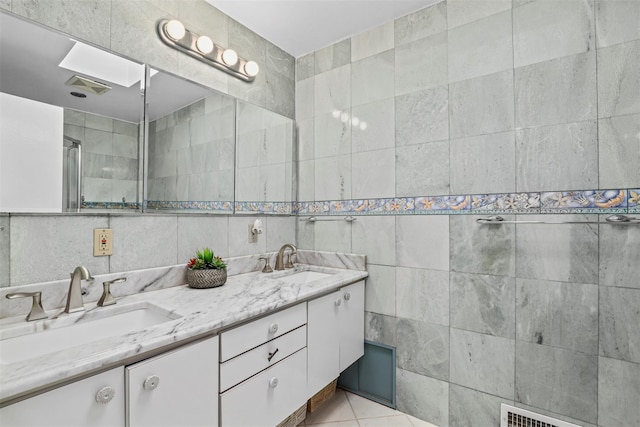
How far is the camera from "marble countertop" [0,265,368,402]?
72 cm

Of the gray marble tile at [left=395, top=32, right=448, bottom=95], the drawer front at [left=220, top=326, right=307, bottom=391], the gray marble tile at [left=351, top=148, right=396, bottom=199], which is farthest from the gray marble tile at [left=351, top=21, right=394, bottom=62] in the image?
the drawer front at [left=220, top=326, right=307, bottom=391]

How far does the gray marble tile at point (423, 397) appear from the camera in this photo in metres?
1.78

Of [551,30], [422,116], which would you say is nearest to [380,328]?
[422,116]

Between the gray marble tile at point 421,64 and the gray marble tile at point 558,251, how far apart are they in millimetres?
965

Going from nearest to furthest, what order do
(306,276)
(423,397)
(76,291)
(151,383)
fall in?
(151,383)
(76,291)
(423,397)
(306,276)

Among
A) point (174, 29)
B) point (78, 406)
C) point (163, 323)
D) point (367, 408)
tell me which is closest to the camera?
point (78, 406)

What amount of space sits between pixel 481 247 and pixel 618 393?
0.83 meters

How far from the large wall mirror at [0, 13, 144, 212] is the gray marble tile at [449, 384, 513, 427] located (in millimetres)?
2034

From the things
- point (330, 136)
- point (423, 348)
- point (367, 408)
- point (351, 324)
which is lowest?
point (367, 408)

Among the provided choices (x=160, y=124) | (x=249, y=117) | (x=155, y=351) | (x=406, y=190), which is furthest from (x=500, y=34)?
(x=155, y=351)

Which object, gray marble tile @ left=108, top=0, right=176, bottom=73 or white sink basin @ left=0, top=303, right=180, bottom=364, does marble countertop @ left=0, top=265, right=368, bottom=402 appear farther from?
gray marble tile @ left=108, top=0, right=176, bottom=73

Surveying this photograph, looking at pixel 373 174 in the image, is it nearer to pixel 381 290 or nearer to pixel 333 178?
pixel 333 178

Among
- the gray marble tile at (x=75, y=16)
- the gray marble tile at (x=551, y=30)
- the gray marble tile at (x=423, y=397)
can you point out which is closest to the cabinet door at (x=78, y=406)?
the gray marble tile at (x=75, y=16)

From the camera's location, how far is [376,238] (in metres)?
2.04
